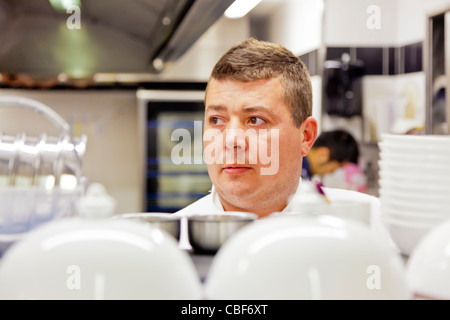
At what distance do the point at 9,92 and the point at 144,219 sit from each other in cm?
388

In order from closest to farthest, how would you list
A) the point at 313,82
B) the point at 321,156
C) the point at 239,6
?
the point at 239,6 < the point at 321,156 < the point at 313,82

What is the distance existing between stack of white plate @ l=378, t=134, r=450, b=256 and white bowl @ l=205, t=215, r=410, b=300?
1.12 feet

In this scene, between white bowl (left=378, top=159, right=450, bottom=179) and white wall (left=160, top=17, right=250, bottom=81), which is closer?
white bowl (left=378, top=159, right=450, bottom=179)

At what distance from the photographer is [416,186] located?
903 mm

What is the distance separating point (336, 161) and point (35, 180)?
9.67 ft

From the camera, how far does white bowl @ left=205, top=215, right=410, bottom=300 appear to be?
54 centimetres

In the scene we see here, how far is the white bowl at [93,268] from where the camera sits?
1.75 feet

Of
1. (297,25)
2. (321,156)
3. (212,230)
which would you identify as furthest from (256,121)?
(321,156)

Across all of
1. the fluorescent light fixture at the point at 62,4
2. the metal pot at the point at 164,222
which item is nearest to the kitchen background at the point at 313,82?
the fluorescent light fixture at the point at 62,4

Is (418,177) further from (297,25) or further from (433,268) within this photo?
(297,25)

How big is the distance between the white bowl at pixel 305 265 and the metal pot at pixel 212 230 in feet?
0.59

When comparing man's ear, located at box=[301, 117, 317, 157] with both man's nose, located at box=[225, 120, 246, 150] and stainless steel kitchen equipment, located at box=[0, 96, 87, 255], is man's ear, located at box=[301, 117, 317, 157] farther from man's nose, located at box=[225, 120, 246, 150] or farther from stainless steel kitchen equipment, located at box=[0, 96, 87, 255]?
stainless steel kitchen equipment, located at box=[0, 96, 87, 255]

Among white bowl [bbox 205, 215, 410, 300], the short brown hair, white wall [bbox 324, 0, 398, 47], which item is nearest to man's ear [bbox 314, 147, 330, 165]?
white wall [bbox 324, 0, 398, 47]

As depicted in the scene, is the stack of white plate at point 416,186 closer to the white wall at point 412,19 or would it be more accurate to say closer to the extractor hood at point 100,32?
the extractor hood at point 100,32
